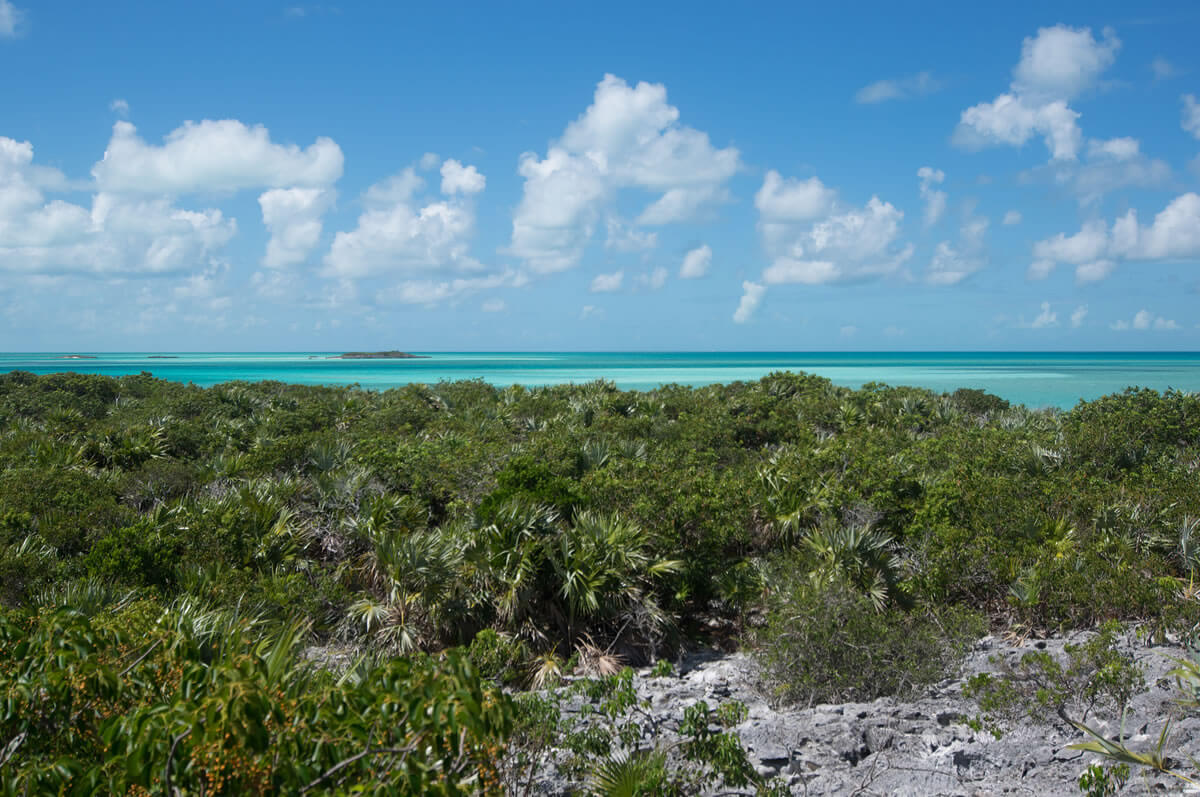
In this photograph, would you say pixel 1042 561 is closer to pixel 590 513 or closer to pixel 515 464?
pixel 590 513

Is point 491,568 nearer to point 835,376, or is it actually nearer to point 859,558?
point 859,558

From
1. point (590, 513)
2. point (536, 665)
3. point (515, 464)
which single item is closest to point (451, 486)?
point (515, 464)

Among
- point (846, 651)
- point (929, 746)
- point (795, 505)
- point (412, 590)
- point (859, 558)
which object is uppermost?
point (795, 505)

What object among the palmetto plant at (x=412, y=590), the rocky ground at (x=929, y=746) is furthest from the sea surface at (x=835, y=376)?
the rocky ground at (x=929, y=746)

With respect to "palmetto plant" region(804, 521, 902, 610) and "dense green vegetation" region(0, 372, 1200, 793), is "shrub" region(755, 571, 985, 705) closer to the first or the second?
"dense green vegetation" region(0, 372, 1200, 793)

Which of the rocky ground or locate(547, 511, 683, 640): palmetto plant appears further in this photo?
locate(547, 511, 683, 640): palmetto plant

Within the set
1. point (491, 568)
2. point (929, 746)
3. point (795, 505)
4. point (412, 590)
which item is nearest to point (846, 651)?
point (929, 746)

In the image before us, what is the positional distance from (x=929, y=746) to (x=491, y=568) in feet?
19.3

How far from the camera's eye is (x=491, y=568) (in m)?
10.8

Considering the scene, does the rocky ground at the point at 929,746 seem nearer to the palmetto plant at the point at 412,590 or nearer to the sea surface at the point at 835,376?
the palmetto plant at the point at 412,590

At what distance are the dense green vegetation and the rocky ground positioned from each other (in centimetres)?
67

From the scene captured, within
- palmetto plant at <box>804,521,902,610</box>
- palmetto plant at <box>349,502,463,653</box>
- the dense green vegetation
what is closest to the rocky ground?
the dense green vegetation

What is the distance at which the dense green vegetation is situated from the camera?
3496mm

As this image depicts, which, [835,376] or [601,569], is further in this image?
[835,376]
